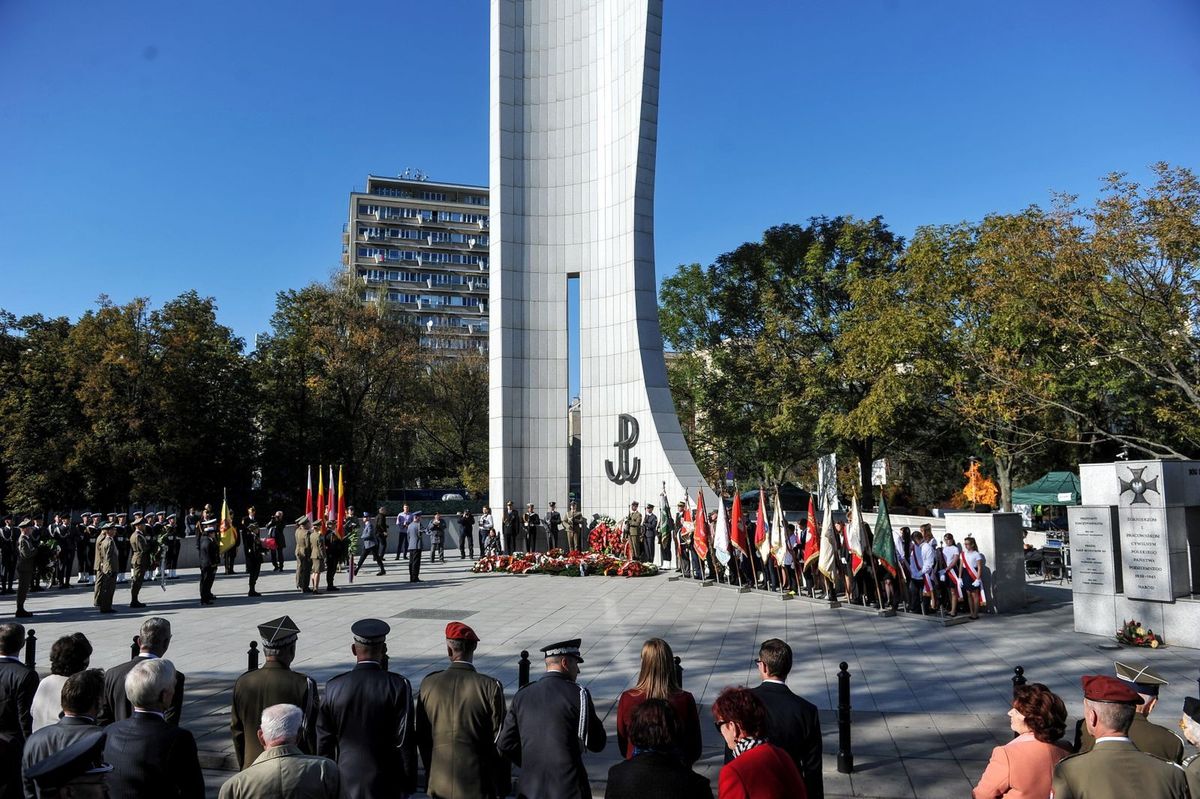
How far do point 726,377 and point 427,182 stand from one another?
262 feet

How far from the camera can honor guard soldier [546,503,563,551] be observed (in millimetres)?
28000

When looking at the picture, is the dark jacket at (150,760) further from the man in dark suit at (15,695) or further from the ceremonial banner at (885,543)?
the ceremonial banner at (885,543)

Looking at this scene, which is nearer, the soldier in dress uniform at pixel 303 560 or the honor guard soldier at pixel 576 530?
the soldier in dress uniform at pixel 303 560

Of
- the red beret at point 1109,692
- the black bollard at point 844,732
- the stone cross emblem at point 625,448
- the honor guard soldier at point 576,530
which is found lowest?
the black bollard at point 844,732

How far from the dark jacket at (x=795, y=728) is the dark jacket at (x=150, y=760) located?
3.18 meters

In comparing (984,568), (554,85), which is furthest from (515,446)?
(984,568)

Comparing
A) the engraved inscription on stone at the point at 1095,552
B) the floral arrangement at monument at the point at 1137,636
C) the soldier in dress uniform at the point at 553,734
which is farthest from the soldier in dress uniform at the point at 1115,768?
the engraved inscription on stone at the point at 1095,552

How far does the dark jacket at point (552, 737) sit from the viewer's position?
4875 mm

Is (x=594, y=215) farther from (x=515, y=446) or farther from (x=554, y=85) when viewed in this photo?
(x=515, y=446)

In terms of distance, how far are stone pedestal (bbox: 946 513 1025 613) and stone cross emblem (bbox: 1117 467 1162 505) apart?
2795 mm

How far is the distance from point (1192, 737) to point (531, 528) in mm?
24583

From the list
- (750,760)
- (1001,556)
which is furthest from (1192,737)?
(1001,556)

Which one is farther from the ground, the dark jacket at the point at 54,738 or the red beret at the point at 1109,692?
the red beret at the point at 1109,692

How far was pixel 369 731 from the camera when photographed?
5316 millimetres
